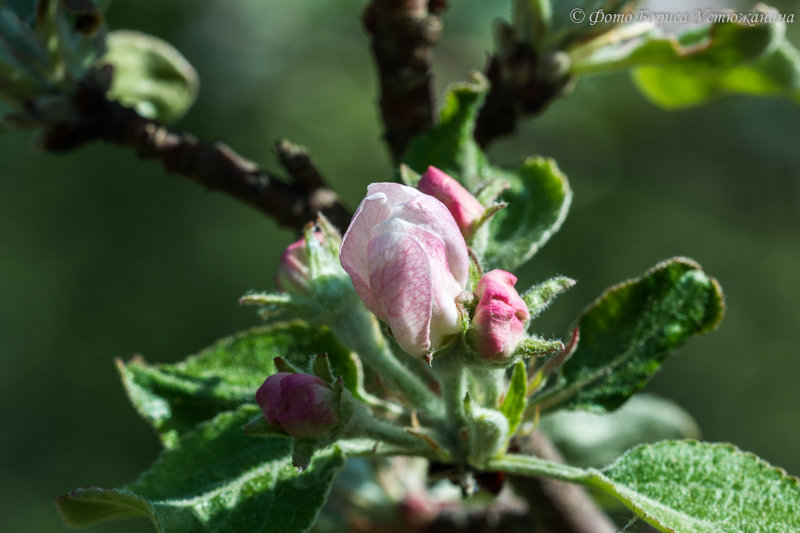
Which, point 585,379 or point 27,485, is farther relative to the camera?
point 27,485

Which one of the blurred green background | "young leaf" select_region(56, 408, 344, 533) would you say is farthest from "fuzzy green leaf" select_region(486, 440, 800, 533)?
the blurred green background

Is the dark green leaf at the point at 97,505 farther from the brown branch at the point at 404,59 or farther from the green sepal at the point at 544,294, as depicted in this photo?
the brown branch at the point at 404,59

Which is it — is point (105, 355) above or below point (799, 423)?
above

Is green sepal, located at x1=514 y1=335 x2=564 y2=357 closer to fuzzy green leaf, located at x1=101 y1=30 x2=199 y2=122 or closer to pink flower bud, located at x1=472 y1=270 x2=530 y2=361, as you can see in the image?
pink flower bud, located at x1=472 y1=270 x2=530 y2=361

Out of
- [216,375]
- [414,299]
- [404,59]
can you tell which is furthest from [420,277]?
[404,59]

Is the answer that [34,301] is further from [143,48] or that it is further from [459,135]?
[459,135]

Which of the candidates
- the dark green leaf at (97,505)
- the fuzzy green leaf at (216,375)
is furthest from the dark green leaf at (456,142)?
the dark green leaf at (97,505)

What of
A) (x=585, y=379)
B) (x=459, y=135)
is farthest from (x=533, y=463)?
(x=459, y=135)
